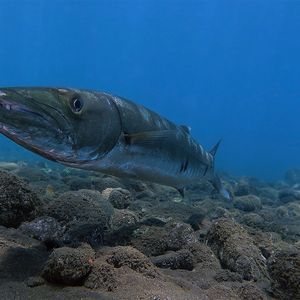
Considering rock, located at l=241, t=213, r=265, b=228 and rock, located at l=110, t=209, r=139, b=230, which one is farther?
rock, located at l=241, t=213, r=265, b=228

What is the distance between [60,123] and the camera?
3.63 metres

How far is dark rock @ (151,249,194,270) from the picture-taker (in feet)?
15.5

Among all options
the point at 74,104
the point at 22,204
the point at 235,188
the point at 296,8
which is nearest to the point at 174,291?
the point at 74,104

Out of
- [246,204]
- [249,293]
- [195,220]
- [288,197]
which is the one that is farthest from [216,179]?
[288,197]

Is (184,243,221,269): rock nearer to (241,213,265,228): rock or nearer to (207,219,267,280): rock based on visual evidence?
(207,219,267,280): rock

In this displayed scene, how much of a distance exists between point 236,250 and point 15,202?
2.93 metres

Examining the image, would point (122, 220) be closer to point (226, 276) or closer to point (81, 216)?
point (81, 216)

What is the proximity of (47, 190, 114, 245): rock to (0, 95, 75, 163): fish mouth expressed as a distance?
4.91 feet

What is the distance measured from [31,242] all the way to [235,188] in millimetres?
14910

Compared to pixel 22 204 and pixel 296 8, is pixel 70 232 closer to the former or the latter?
pixel 22 204

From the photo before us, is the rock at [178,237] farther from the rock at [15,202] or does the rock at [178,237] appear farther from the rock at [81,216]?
the rock at [15,202]

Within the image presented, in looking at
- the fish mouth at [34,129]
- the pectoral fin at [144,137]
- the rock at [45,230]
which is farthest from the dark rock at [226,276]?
the fish mouth at [34,129]

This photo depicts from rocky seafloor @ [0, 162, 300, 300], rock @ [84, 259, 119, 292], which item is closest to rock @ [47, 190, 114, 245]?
rocky seafloor @ [0, 162, 300, 300]

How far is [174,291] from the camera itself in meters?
3.58
